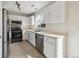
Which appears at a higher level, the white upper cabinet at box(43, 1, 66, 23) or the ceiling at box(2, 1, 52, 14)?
the ceiling at box(2, 1, 52, 14)

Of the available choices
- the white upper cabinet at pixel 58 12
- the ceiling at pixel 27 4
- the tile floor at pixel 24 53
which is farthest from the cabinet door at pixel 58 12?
the tile floor at pixel 24 53

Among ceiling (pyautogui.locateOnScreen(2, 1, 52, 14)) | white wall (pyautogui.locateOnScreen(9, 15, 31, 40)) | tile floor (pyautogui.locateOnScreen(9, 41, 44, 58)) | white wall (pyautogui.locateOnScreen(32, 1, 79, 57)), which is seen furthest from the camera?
white wall (pyautogui.locateOnScreen(9, 15, 31, 40))

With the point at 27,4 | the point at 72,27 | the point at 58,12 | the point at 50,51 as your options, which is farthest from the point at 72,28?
the point at 27,4

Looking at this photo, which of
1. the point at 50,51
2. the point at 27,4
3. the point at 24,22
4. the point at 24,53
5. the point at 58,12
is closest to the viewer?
the point at 50,51

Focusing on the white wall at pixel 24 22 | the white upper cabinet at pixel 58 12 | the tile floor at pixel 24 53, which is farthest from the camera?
the white wall at pixel 24 22

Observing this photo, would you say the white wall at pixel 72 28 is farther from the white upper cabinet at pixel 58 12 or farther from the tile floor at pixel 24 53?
the tile floor at pixel 24 53

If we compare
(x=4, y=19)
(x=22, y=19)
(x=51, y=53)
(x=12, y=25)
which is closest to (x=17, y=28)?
(x=12, y=25)

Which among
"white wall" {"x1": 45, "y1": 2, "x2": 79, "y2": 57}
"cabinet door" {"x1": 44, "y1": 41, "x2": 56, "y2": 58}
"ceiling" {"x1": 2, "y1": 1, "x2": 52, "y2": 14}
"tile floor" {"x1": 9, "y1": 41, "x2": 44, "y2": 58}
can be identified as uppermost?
"ceiling" {"x1": 2, "y1": 1, "x2": 52, "y2": 14}

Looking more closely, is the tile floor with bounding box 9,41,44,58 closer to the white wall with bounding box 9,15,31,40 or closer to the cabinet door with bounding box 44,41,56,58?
the cabinet door with bounding box 44,41,56,58

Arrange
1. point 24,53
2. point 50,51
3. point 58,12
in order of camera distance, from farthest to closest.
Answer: point 24,53
point 58,12
point 50,51

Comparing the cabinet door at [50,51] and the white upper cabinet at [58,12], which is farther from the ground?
the white upper cabinet at [58,12]

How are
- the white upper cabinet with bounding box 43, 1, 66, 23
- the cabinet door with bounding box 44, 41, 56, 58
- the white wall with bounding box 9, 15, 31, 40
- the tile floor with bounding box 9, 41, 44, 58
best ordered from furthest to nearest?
the white wall with bounding box 9, 15, 31, 40
the tile floor with bounding box 9, 41, 44, 58
the white upper cabinet with bounding box 43, 1, 66, 23
the cabinet door with bounding box 44, 41, 56, 58

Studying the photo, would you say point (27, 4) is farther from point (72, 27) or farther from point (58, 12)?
point (72, 27)

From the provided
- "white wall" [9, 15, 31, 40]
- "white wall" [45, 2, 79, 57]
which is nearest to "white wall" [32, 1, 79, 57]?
"white wall" [45, 2, 79, 57]
